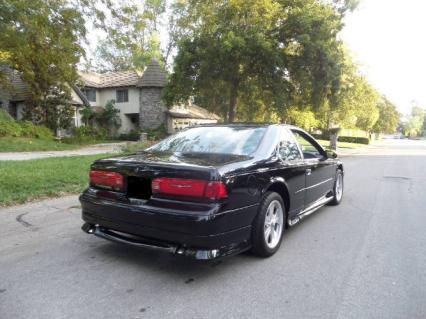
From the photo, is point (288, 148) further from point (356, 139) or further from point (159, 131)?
point (356, 139)

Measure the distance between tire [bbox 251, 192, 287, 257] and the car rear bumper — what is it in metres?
0.12

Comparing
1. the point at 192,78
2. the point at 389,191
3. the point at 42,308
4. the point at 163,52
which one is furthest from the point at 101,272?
the point at 163,52

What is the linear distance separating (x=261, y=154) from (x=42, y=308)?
2.64m

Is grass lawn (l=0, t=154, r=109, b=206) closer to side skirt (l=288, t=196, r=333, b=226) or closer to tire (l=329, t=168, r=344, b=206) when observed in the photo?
side skirt (l=288, t=196, r=333, b=226)

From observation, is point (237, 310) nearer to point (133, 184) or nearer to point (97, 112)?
point (133, 184)

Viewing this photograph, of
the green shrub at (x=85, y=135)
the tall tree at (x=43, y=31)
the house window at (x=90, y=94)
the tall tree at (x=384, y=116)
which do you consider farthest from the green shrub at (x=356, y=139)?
the tall tree at (x=43, y=31)

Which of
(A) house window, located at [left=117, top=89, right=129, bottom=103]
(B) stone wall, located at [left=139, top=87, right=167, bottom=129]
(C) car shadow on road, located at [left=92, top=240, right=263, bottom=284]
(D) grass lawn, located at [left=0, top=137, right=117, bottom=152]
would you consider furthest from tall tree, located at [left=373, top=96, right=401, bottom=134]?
(C) car shadow on road, located at [left=92, top=240, right=263, bottom=284]

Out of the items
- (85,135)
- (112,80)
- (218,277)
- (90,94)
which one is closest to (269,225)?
(218,277)

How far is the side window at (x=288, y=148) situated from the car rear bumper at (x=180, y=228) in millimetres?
1128

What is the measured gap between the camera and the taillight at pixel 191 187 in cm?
341

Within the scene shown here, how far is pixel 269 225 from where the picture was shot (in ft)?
13.9

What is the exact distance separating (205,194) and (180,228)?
39cm

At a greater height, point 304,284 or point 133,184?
point 133,184

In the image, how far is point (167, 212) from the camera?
3461 mm
